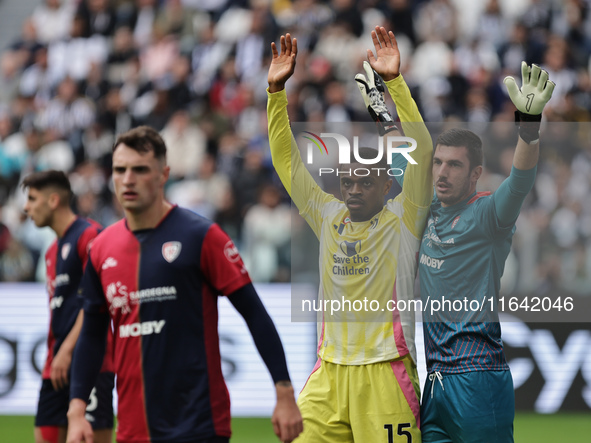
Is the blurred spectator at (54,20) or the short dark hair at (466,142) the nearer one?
the short dark hair at (466,142)

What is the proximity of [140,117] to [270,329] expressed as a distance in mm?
11585

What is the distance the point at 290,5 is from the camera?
16.8m

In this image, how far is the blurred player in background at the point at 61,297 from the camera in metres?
7.15

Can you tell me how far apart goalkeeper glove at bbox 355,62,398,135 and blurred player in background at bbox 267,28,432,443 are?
0.5 inches

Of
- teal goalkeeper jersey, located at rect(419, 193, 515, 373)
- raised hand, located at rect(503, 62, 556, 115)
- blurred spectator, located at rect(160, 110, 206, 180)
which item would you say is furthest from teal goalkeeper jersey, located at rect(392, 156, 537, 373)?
blurred spectator, located at rect(160, 110, 206, 180)

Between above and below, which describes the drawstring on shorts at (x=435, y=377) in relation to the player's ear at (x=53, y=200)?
below

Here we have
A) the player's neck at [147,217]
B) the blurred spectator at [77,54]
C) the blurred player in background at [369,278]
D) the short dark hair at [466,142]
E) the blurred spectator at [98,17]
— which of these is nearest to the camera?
the player's neck at [147,217]

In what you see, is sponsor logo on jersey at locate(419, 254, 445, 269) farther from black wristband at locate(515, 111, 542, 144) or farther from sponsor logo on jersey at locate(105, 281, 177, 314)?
sponsor logo on jersey at locate(105, 281, 177, 314)

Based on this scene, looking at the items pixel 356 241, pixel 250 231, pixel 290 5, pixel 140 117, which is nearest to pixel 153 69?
pixel 140 117

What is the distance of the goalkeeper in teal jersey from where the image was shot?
5105mm

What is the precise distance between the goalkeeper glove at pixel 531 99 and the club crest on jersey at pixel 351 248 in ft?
4.01

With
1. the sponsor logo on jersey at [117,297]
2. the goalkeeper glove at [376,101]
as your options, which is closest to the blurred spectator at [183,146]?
the goalkeeper glove at [376,101]

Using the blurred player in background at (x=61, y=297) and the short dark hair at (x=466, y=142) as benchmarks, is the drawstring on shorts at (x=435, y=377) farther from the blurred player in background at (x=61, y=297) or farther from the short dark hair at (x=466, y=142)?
the blurred player in background at (x=61, y=297)

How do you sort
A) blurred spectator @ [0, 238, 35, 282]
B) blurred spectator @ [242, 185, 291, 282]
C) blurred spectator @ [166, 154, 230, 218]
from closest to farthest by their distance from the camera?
1. blurred spectator @ [242, 185, 291, 282]
2. blurred spectator @ [0, 238, 35, 282]
3. blurred spectator @ [166, 154, 230, 218]
